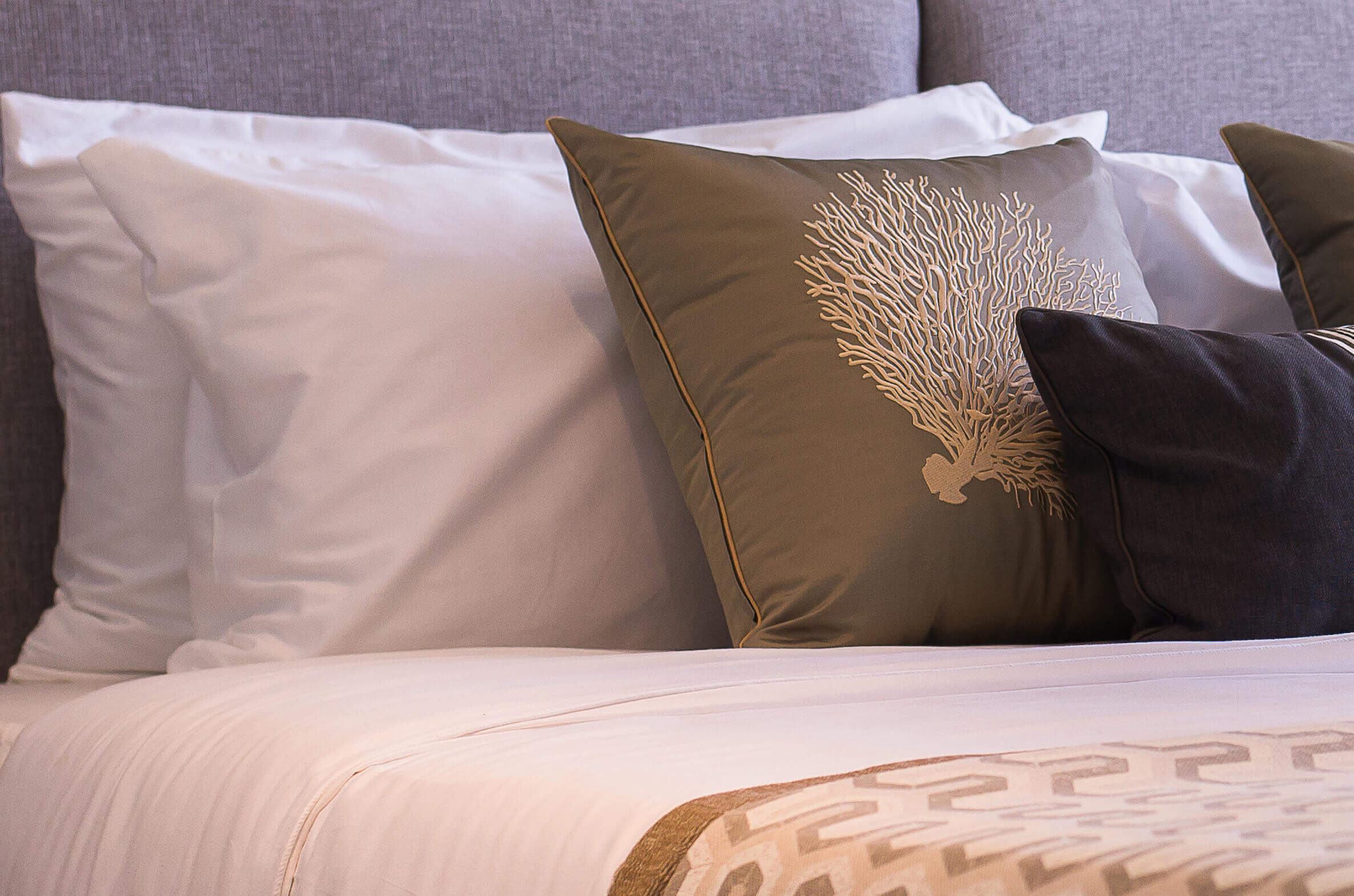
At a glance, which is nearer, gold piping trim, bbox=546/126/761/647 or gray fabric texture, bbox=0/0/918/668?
gold piping trim, bbox=546/126/761/647

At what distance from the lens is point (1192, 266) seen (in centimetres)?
152

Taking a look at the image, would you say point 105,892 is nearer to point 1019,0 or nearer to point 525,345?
point 525,345

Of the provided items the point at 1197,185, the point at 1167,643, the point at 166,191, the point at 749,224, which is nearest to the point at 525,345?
the point at 749,224

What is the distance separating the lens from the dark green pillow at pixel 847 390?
0.99m

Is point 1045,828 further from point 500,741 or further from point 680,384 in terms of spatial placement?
point 680,384

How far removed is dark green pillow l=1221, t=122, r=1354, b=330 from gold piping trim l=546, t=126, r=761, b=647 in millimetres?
691

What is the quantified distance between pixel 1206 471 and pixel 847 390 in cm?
26

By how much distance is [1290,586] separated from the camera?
0.95 metres

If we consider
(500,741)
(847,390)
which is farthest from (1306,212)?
(500,741)

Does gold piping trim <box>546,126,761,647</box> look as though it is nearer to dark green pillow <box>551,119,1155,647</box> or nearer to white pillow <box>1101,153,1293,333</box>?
dark green pillow <box>551,119,1155,647</box>

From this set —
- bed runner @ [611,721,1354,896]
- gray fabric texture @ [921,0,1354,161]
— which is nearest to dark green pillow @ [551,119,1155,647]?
bed runner @ [611,721,1354,896]

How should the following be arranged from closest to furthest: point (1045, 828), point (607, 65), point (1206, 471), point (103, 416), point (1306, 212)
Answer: point (1045, 828) < point (1206, 471) < point (103, 416) < point (1306, 212) < point (607, 65)

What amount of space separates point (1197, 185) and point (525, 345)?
96cm

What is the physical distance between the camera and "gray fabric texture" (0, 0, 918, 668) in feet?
4.51
